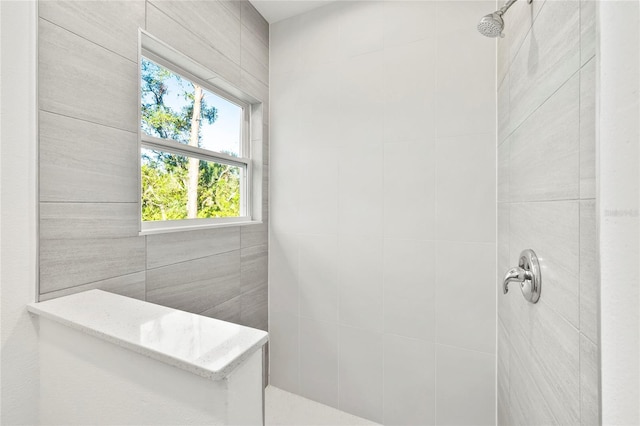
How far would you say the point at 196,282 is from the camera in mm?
1390

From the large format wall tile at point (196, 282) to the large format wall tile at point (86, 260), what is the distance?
0.39 ft

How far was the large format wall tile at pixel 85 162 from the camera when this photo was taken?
863mm

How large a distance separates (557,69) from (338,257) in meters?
1.34

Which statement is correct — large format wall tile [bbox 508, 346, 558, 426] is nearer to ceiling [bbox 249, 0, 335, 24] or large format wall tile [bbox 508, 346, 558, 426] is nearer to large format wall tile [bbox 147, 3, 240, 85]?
large format wall tile [bbox 147, 3, 240, 85]

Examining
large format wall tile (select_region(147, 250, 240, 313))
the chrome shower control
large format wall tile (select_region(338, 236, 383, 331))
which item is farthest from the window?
the chrome shower control

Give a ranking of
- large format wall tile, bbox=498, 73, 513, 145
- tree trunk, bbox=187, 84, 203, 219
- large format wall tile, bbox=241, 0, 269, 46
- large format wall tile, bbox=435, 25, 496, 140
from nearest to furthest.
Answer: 1. large format wall tile, bbox=498, 73, 513, 145
2. large format wall tile, bbox=435, 25, 496, 140
3. tree trunk, bbox=187, 84, 203, 219
4. large format wall tile, bbox=241, 0, 269, 46

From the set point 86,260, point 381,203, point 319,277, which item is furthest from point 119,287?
point 381,203

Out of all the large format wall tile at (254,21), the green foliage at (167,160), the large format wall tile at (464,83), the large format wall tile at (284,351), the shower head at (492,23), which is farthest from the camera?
the large format wall tile at (284,351)

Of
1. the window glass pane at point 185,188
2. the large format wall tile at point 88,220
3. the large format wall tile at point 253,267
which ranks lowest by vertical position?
the large format wall tile at point 253,267

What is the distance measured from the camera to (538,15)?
2.57 feet

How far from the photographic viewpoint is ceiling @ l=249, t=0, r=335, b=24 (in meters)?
1.75

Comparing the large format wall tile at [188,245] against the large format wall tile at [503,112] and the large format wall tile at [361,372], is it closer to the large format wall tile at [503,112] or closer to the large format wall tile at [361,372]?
the large format wall tile at [361,372]

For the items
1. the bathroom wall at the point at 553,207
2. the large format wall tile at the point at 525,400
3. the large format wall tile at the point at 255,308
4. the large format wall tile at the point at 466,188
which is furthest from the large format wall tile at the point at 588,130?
the large format wall tile at the point at 255,308

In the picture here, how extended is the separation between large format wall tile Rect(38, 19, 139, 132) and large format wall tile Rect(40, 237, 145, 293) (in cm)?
45
